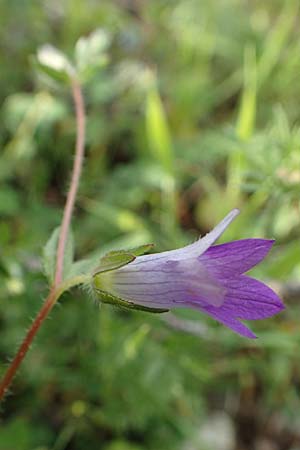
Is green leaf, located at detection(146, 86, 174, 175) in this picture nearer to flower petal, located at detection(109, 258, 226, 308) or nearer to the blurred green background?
the blurred green background

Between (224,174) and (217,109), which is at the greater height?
(217,109)

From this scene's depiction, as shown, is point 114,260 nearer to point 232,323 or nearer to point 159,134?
point 232,323

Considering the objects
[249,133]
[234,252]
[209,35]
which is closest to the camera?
[234,252]

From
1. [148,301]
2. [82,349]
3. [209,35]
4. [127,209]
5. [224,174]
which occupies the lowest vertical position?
[148,301]

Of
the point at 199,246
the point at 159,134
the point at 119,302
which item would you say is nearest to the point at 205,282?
the point at 199,246

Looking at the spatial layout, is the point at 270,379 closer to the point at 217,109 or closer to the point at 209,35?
the point at 217,109

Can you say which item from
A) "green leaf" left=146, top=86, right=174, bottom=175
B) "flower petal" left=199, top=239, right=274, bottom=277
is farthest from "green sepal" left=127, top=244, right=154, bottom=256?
"green leaf" left=146, top=86, right=174, bottom=175

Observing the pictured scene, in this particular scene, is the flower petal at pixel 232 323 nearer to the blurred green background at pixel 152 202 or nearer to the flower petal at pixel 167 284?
the flower petal at pixel 167 284

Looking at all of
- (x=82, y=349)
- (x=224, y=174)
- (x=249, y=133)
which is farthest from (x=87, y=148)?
(x=82, y=349)
